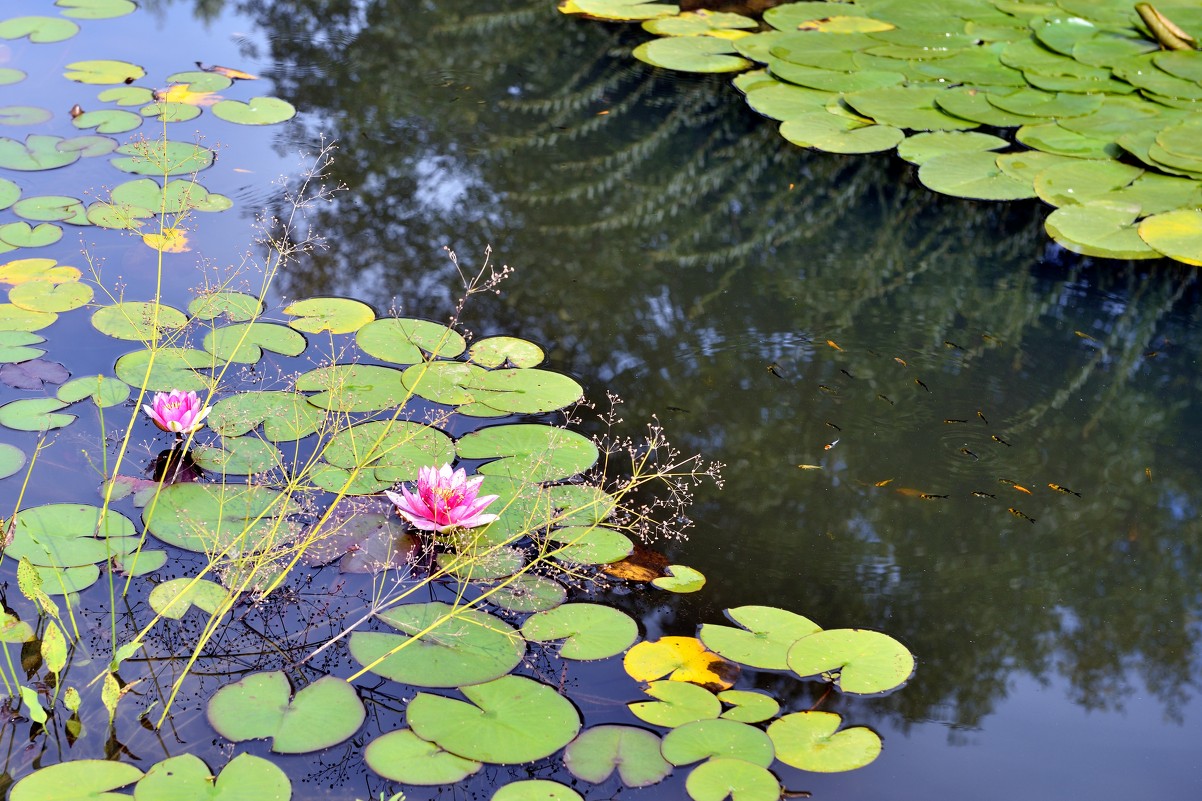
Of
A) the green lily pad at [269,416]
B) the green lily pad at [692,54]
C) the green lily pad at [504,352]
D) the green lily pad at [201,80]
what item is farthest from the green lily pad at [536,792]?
the green lily pad at [692,54]

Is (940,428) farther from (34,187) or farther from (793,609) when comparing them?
(34,187)

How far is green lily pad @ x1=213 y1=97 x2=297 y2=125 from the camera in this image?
13.8ft

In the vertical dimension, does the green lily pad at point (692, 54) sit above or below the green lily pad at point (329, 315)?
above

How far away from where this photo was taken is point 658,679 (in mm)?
1992

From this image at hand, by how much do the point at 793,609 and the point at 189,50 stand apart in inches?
161

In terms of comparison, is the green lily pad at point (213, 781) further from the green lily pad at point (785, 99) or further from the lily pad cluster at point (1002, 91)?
the green lily pad at point (785, 99)

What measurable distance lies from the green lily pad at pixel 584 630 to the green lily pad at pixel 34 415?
4.26ft

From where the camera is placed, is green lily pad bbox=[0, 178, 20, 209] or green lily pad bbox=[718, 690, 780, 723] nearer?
green lily pad bbox=[718, 690, 780, 723]

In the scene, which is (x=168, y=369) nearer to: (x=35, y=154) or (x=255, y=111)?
(x=35, y=154)

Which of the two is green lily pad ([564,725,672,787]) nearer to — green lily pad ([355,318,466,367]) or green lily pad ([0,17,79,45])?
green lily pad ([355,318,466,367])

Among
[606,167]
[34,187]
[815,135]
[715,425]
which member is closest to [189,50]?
[34,187]

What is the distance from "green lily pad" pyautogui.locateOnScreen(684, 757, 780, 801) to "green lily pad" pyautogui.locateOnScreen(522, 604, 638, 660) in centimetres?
33

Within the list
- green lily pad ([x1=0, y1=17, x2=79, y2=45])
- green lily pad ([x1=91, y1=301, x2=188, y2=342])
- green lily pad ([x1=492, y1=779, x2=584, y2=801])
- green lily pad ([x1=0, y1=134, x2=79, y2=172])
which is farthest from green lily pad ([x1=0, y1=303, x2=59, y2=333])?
green lily pad ([x1=0, y1=17, x2=79, y2=45])

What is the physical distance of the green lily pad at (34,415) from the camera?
8.19 ft
